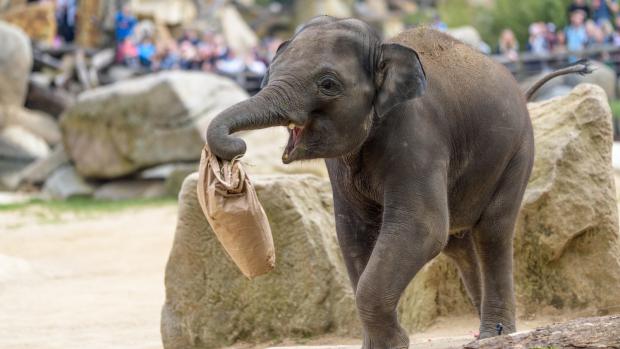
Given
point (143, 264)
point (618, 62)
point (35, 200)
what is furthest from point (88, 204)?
point (618, 62)

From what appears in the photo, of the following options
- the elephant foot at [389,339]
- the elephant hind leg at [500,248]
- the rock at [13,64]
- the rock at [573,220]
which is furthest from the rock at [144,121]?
the elephant foot at [389,339]

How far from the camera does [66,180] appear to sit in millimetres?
19266

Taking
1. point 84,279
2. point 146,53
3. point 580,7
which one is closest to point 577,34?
point 580,7

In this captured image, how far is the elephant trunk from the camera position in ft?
14.5

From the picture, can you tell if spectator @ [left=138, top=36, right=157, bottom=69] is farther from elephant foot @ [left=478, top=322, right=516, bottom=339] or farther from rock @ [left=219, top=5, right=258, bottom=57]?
elephant foot @ [left=478, top=322, right=516, bottom=339]

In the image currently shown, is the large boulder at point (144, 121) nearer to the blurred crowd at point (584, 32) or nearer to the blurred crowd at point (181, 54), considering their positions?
the blurred crowd at point (181, 54)

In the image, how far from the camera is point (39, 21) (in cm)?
2836

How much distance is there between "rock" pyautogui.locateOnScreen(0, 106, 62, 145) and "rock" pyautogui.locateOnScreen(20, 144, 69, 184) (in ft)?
11.1

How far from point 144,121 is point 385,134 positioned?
43.9ft

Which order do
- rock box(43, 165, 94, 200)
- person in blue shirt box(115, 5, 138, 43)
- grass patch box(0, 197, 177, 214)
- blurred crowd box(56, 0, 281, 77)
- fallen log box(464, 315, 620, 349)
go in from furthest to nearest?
1. person in blue shirt box(115, 5, 138, 43)
2. blurred crowd box(56, 0, 281, 77)
3. rock box(43, 165, 94, 200)
4. grass patch box(0, 197, 177, 214)
5. fallen log box(464, 315, 620, 349)

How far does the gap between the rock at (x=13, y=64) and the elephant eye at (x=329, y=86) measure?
18.9 metres

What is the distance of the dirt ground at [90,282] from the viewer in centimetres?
776

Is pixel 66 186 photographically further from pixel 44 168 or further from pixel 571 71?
pixel 571 71

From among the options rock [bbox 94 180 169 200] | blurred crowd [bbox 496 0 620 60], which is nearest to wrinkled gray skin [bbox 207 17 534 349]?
rock [bbox 94 180 169 200]
